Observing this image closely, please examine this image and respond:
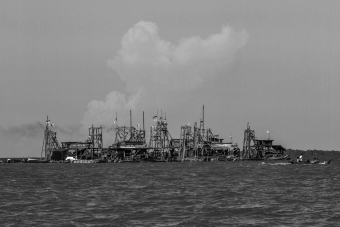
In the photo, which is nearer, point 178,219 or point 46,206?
point 178,219

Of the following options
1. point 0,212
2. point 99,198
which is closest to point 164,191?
point 99,198

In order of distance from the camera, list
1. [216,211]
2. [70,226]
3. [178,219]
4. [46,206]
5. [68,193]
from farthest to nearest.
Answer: [68,193] < [46,206] < [216,211] < [178,219] < [70,226]

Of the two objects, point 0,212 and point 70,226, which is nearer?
point 70,226

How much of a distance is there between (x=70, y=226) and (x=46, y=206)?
12.7m

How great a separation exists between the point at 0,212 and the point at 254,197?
968 inches

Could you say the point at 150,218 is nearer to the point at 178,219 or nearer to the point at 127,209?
the point at 178,219

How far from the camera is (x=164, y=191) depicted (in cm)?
7156

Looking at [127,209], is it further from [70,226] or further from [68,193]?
[68,193]

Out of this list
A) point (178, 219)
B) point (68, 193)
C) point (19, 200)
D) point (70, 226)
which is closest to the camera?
point (70, 226)

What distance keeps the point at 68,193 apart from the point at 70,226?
26.7m

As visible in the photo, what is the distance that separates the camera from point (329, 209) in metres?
52.6

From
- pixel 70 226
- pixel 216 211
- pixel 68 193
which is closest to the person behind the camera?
Answer: pixel 70 226

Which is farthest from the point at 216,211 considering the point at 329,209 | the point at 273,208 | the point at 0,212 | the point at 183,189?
the point at 183,189

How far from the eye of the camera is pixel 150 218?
4788cm
